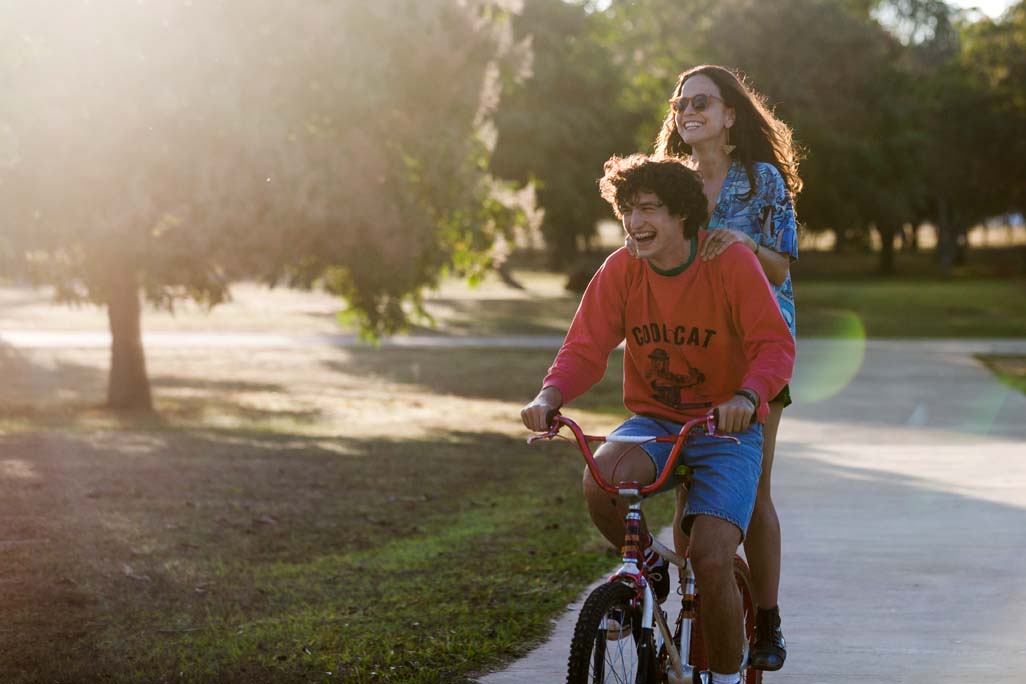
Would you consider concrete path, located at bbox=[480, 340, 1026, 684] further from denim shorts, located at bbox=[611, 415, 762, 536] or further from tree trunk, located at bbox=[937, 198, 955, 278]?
tree trunk, located at bbox=[937, 198, 955, 278]

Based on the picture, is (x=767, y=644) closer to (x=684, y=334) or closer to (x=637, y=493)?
(x=637, y=493)

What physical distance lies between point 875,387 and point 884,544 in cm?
1048

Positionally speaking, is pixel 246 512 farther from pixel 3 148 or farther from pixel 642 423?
pixel 642 423

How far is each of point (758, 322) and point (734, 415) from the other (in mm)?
334

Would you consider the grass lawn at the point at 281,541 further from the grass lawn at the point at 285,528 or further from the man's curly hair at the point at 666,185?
the man's curly hair at the point at 666,185

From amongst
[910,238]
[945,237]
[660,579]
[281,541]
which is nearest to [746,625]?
[660,579]

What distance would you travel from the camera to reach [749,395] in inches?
159

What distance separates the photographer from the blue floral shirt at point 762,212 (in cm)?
474

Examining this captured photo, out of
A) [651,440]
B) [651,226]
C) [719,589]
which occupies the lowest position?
[719,589]

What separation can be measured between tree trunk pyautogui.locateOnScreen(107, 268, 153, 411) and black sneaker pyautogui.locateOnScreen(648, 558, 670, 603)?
12.8 m

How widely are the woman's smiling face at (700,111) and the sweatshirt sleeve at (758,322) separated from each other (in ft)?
2.18

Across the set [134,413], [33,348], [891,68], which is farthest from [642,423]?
A: [891,68]

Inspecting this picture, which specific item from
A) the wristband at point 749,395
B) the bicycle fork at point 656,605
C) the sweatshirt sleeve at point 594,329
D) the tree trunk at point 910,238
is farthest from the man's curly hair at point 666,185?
the tree trunk at point 910,238

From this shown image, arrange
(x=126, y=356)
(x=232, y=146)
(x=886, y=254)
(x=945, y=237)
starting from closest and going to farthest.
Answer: (x=232, y=146)
(x=126, y=356)
(x=886, y=254)
(x=945, y=237)
